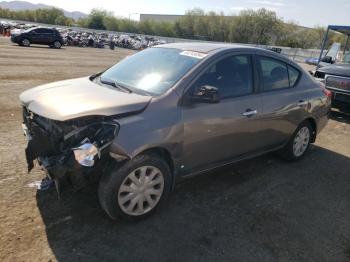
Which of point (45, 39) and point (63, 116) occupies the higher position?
point (63, 116)

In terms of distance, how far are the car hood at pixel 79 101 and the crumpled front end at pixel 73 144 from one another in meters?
0.09

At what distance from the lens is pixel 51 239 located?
3268 millimetres

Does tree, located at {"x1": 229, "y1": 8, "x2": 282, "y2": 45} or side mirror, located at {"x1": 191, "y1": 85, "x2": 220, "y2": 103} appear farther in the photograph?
tree, located at {"x1": 229, "y1": 8, "x2": 282, "y2": 45}

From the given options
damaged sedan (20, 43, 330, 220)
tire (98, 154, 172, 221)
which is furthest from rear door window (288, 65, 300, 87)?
tire (98, 154, 172, 221)

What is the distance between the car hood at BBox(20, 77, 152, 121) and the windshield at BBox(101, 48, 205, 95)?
244 millimetres

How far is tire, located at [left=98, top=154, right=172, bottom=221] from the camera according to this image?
3301 mm

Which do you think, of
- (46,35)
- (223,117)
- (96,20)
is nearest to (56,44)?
(46,35)

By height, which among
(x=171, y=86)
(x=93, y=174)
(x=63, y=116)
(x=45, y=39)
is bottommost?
(x=45, y=39)

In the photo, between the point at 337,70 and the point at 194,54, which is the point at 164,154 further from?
the point at 337,70

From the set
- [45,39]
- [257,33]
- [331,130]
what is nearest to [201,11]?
[257,33]

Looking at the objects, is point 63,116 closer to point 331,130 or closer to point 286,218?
point 286,218

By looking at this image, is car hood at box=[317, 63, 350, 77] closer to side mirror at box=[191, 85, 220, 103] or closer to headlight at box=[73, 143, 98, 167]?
side mirror at box=[191, 85, 220, 103]

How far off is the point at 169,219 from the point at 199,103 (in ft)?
4.13

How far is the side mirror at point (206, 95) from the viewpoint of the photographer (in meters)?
3.80
